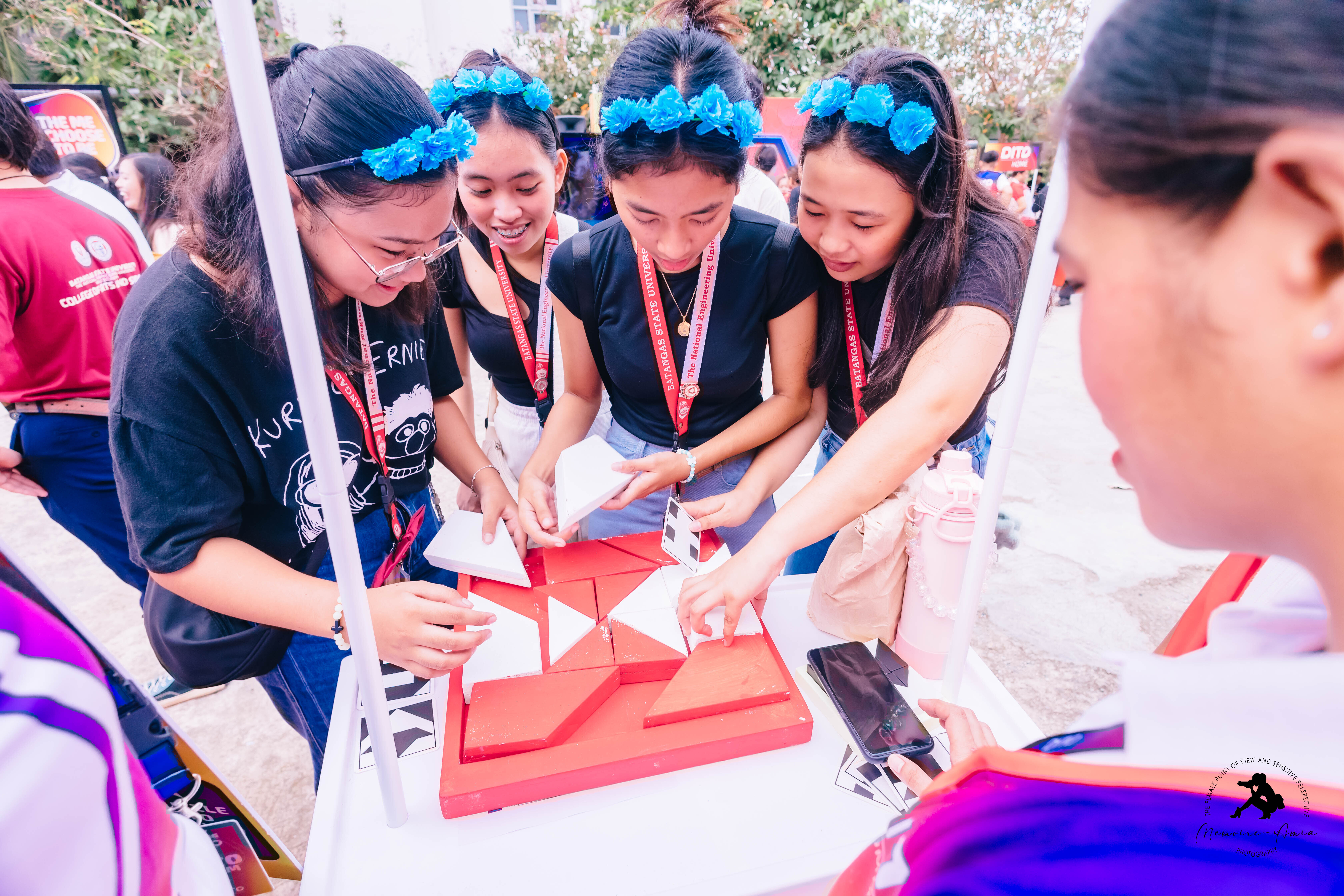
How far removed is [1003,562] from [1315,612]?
2792 mm

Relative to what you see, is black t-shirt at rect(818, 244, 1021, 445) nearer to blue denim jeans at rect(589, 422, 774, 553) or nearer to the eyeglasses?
blue denim jeans at rect(589, 422, 774, 553)

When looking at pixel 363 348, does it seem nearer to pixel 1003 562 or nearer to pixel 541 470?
pixel 541 470

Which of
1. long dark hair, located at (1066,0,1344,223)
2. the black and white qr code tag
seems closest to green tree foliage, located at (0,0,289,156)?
the black and white qr code tag

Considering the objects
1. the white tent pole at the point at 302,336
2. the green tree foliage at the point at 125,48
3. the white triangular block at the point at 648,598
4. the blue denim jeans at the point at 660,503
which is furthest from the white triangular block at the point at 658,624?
the green tree foliage at the point at 125,48

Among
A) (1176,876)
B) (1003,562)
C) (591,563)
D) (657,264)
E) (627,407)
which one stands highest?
(657,264)

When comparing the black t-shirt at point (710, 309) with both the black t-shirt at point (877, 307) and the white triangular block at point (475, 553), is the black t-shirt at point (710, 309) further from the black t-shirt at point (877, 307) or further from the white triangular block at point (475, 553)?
the white triangular block at point (475, 553)

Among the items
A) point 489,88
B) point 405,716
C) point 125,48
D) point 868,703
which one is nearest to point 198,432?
point 405,716

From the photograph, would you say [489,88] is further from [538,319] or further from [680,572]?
[680,572]

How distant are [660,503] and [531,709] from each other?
0.83 meters

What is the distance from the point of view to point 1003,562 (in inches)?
119

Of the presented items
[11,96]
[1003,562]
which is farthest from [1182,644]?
[11,96]

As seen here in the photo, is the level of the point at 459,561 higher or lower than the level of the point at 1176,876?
lower

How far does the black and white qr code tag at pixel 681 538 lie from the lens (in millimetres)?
1240

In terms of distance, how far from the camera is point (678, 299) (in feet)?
5.09
